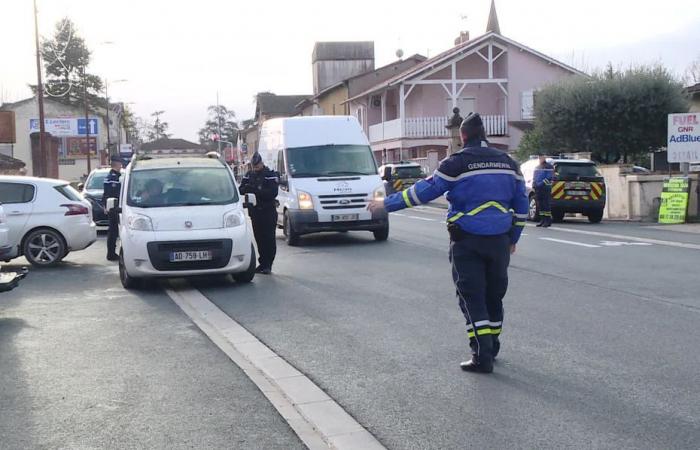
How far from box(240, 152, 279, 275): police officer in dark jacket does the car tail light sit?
3614mm

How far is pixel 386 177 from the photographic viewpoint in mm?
10156

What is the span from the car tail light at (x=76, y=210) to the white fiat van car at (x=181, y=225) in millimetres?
2817

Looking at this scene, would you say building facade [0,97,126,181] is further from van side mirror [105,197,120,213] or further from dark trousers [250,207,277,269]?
dark trousers [250,207,277,269]

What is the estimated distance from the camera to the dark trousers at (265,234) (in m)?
13.2

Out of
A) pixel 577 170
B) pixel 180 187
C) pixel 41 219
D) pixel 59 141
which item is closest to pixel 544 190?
pixel 577 170

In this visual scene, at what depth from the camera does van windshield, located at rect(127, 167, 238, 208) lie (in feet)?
40.2

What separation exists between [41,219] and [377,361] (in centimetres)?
956

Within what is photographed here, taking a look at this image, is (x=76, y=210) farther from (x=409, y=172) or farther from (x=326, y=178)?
(x=409, y=172)

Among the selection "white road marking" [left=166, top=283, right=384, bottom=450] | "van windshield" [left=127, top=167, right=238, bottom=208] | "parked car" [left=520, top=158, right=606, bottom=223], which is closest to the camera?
"white road marking" [left=166, top=283, right=384, bottom=450]

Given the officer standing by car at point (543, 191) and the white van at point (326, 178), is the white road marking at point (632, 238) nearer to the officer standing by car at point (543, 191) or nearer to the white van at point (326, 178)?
the officer standing by car at point (543, 191)

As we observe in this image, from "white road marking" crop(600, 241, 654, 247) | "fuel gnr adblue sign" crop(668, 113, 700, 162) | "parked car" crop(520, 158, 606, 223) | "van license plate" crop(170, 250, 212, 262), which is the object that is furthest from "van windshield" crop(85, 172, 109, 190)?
"fuel gnr adblue sign" crop(668, 113, 700, 162)

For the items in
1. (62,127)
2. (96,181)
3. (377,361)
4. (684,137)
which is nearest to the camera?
(377,361)

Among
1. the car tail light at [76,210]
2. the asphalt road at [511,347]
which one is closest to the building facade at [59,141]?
the car tail light at [76,210]

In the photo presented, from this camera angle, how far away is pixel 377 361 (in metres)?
7.18
